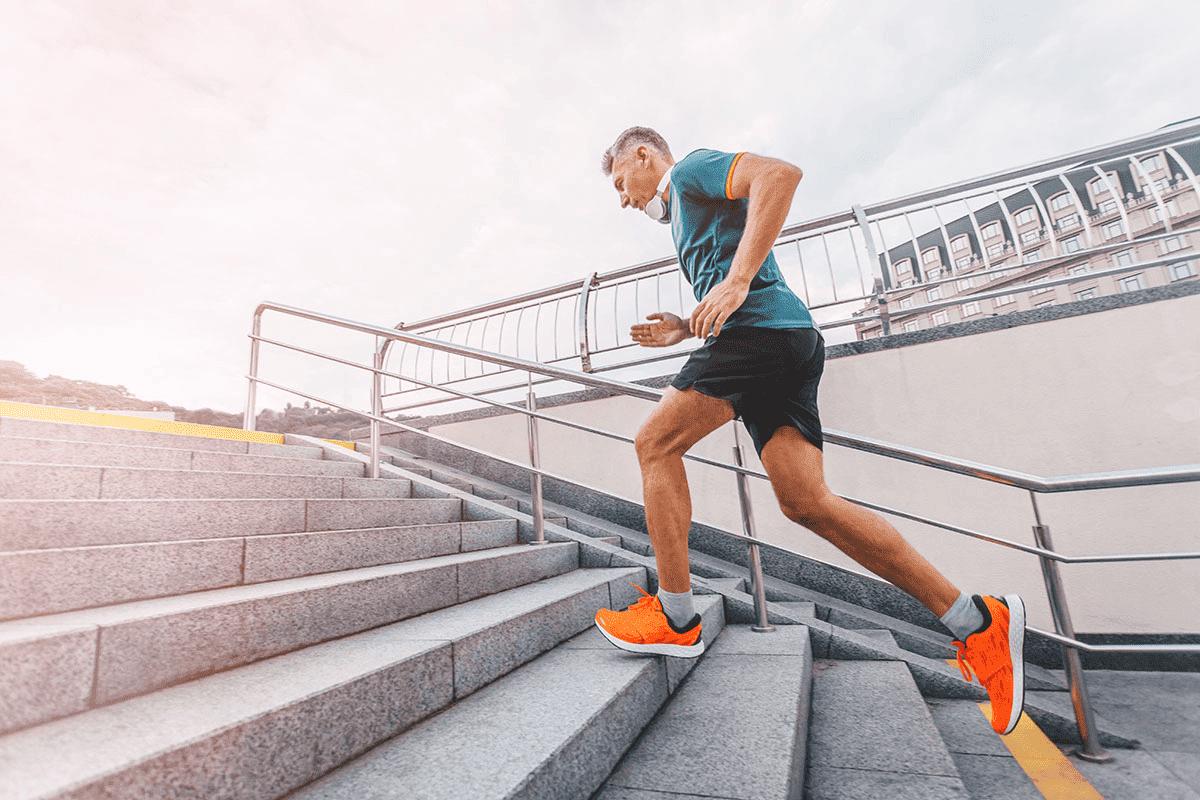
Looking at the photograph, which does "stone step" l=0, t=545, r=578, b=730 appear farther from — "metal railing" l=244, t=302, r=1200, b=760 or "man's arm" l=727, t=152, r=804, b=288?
"man's arm" l=727, t=152, r=804, b=288

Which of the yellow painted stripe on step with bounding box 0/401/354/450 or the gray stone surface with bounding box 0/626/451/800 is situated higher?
the yellow painted stripe on step with bounding box 0/401/354/450

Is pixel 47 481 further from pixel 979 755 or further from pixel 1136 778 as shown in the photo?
pixel 1136 778

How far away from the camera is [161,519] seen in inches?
67.1

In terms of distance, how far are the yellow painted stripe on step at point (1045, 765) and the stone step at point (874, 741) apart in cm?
27

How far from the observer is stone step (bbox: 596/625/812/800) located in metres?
1.20

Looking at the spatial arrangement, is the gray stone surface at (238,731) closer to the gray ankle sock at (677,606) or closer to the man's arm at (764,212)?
the gray ankle sock at (677,606)

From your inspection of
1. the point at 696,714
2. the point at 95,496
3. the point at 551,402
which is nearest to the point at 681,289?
the point at 551,402

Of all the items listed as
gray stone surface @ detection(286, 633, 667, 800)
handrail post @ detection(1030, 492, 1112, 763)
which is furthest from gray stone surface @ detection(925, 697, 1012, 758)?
gray stone surface @ detection(286, 633, 667, 800)

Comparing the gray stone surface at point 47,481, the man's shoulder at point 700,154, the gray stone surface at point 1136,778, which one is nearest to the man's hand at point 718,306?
the man's shoulder at point 700,154

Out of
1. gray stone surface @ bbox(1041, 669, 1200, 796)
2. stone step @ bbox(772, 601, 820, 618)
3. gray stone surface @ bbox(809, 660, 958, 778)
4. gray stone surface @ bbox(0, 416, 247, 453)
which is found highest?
gray stone surface @ bbox(0, 416, 247, 453)

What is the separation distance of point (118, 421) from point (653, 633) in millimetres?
3585

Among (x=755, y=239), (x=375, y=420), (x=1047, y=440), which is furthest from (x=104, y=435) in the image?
(x=1047, y=440)

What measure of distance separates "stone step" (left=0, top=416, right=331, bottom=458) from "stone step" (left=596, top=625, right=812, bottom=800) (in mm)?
2624

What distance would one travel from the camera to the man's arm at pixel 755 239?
1389 millimetres
